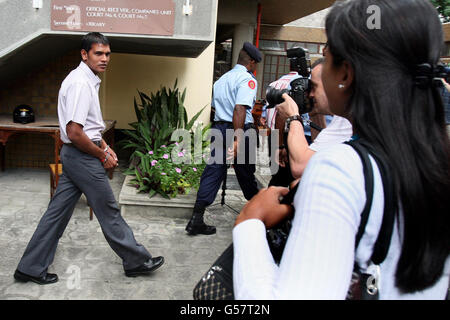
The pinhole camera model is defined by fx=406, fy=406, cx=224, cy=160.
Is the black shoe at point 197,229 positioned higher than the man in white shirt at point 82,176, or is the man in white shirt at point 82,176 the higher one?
the man in white shirt at point 82,176

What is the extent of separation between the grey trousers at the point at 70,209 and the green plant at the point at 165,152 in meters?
1.53

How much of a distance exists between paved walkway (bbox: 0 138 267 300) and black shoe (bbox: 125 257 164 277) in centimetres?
5

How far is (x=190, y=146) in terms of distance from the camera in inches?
223

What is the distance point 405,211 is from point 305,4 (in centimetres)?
882

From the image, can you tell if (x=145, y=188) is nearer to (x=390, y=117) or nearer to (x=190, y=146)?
(x=190, y=146)

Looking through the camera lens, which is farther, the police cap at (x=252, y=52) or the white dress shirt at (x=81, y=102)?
the police cap at (x=252, y=52)

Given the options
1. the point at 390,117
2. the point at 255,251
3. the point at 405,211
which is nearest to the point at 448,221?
the point at 405,211

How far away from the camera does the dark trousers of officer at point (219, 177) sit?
442 cm

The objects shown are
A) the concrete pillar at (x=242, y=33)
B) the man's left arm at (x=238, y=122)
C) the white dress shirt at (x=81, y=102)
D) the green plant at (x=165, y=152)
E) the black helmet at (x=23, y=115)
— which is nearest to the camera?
the white dress shirt at (x=81, y=102)

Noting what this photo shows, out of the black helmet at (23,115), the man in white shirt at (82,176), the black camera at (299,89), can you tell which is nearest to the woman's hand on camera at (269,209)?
the black camera at (299,89)

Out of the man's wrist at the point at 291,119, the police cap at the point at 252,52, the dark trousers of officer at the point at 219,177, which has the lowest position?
the dark trousers of officer at the point at 219,177

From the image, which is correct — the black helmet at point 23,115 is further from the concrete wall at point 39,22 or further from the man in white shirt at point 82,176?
the man in white shirt at point 82,176

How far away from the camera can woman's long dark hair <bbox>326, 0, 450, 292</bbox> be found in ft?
2.82

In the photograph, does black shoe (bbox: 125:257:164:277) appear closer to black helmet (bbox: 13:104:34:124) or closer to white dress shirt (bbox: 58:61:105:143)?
white dress shirt (bbox: 58:61:105:143)
